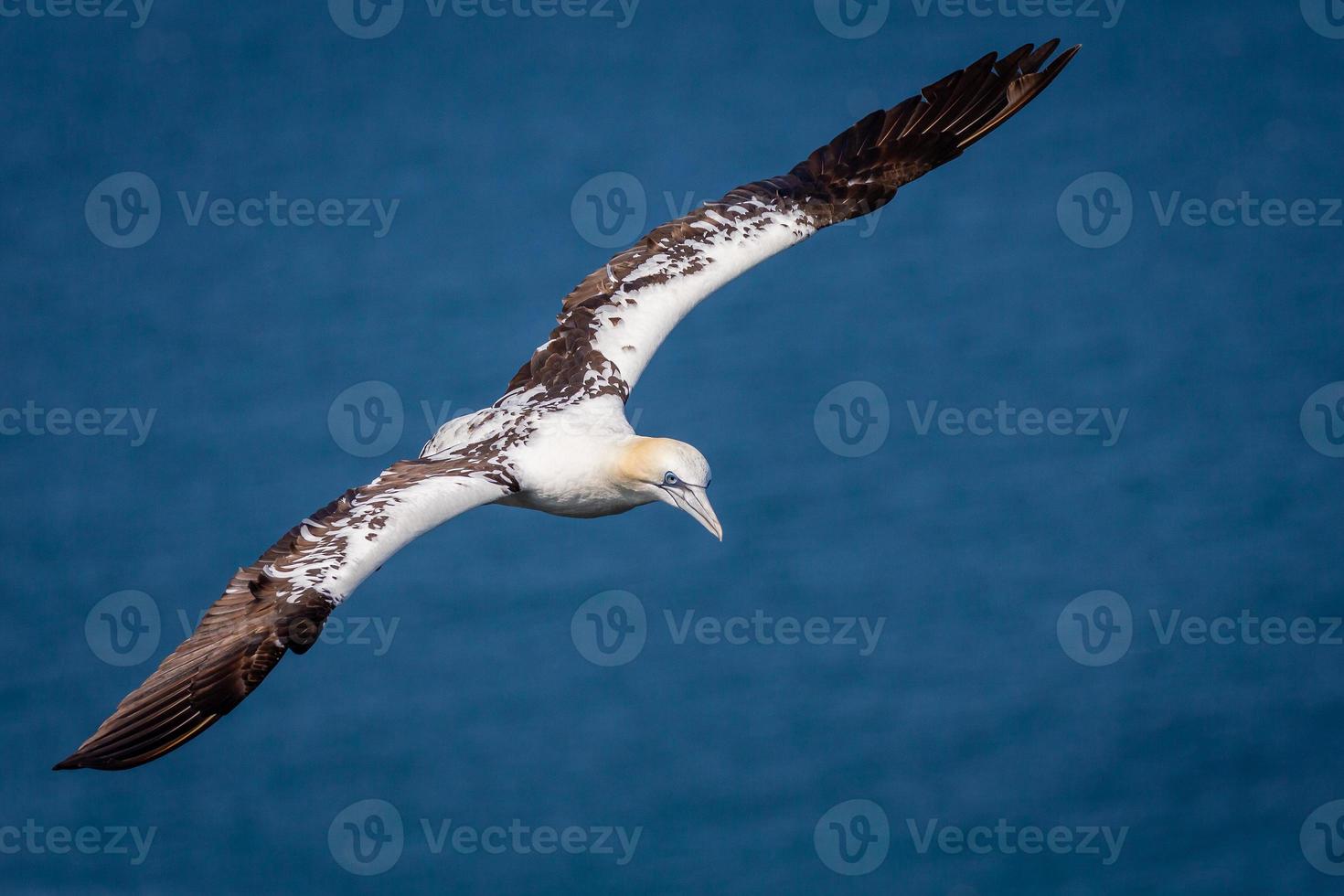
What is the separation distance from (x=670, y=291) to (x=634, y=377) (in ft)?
2.96

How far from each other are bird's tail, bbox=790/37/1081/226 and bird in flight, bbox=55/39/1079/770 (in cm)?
2

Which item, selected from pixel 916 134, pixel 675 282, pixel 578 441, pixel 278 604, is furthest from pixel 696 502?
pixel 916 134

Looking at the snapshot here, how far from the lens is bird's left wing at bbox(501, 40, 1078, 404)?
1755 centimetres

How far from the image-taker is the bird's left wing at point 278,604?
43.9 ft

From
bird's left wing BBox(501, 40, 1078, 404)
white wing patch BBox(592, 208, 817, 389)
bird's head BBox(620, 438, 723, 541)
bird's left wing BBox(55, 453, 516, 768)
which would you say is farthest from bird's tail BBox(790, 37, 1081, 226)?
bird's left wing BBox(55, 453, 516, 768)

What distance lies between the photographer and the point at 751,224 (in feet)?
59.9

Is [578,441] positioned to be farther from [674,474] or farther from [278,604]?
[278,604]

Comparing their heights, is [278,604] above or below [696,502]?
below

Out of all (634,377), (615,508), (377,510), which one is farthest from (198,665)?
(634,377)

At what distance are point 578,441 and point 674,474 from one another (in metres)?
1.16

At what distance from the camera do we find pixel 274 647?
13.8 metres

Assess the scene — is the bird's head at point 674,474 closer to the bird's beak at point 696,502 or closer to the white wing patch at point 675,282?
the bird's beak at point 696,502

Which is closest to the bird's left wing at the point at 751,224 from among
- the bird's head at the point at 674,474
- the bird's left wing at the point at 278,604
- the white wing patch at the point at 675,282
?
the white wing patch at the point at 675,282

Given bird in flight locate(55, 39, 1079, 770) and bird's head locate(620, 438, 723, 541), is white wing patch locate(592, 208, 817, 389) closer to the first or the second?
bird in flight locate(55, 39, 1079, 770)
